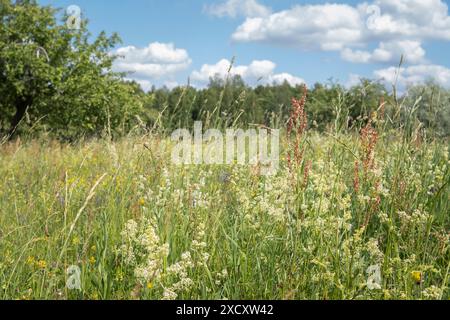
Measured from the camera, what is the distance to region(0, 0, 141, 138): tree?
23.4m

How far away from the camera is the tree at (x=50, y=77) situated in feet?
76.8

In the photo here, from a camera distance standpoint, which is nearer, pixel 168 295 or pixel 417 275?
pixel 168 295

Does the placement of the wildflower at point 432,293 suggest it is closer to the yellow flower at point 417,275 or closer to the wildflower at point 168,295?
the yellow flower at point 417,275

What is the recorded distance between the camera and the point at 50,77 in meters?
23.3

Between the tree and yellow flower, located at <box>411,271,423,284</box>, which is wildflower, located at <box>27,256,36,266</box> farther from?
the tree

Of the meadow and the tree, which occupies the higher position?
the tree

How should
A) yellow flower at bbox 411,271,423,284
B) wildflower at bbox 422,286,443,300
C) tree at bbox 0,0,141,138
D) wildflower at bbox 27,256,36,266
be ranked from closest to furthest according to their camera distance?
wildflower at bbox 422,286,443,300 < yellow flower at bbox 411,271,423,284 < wildflower at bbox 27,256,36,266 < tree at bbox 0,0,141,138

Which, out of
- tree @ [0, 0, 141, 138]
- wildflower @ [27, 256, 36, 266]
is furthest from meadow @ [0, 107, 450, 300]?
tree @ [0, 0, 141, 138]

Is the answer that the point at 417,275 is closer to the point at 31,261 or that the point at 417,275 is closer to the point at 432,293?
the point at 432,293

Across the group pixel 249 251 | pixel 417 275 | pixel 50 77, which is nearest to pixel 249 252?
pixel 249 251

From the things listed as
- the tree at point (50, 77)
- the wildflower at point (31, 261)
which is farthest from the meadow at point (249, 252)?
the tree at point (50, 77)

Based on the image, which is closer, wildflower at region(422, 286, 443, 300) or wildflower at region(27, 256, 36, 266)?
wildflower at region(422, 286, 443, 300)

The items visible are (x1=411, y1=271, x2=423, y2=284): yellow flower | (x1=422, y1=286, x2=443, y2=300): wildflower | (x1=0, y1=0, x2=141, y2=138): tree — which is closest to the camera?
(x1=422, y1=286, x2=443, y2=300): wildflower

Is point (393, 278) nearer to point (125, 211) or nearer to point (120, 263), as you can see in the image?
point (120, 263)
